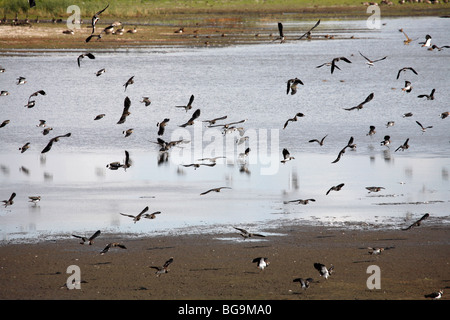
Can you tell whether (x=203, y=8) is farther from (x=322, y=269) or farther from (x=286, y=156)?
(x=322, y=269)

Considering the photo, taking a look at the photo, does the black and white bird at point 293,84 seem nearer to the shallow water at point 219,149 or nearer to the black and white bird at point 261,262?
the shallow water at point 219,149

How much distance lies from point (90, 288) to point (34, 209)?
479 cm

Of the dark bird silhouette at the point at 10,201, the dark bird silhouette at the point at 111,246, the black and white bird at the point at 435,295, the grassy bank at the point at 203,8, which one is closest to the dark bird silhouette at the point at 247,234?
the dark bird silhouette at the point at 111,246

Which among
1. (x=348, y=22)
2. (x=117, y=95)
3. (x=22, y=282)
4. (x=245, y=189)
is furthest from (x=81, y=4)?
(x=22, y=282)

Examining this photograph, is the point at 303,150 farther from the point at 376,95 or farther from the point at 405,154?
the point at 376,95

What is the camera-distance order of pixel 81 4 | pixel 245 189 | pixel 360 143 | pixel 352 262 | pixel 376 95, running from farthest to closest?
1. pixel 81 4
2. pixel 376 95
3. pixel 360 143
4. pixel 245 189
5. pixel 352 262

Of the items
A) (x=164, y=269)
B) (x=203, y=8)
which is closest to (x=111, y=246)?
(x=164, y=269)

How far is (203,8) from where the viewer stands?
90062 mm

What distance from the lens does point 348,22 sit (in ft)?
255

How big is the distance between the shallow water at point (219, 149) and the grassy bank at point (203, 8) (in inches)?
1080

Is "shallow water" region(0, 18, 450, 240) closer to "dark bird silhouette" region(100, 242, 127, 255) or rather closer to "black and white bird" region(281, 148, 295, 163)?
"black and white bird" region(281, 148, 295, 163)

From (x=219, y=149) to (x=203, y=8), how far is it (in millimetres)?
70431

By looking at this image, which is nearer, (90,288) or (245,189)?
(90,288)

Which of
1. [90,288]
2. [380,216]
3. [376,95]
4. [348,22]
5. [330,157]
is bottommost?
[90,288]
